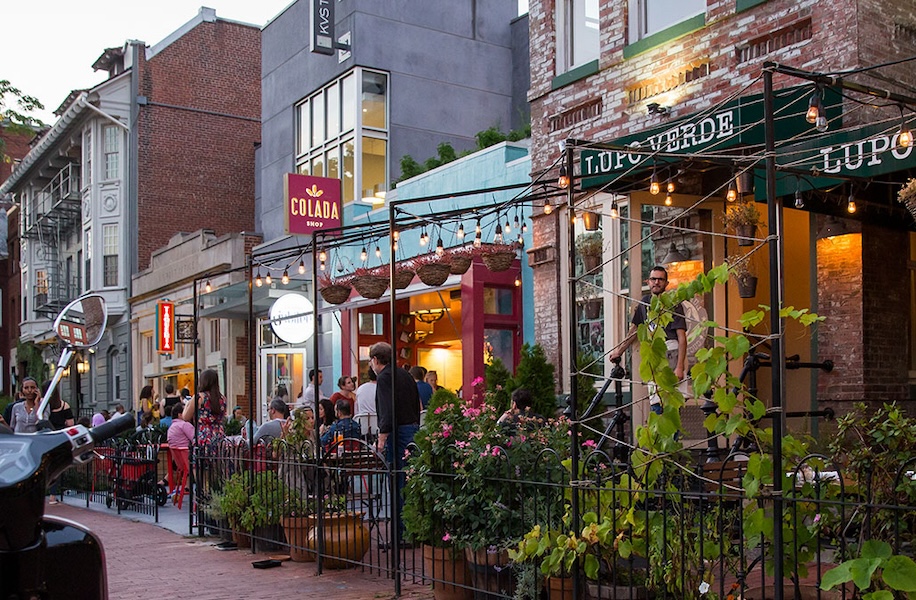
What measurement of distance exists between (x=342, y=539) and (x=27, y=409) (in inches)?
279

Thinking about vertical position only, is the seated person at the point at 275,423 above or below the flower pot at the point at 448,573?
above

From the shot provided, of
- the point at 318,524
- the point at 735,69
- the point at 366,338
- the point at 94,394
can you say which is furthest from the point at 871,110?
the point at 94,394

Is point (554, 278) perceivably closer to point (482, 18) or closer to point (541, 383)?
point (541, 383)

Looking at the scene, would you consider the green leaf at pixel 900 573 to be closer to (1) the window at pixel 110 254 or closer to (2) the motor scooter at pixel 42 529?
(2) the motor scooter at pixel 42 529

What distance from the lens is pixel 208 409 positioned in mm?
12516

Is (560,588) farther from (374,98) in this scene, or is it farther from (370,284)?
(374,98)

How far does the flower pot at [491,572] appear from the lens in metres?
6.72

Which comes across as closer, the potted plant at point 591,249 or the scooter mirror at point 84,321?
the scooter mirror at point 84,321

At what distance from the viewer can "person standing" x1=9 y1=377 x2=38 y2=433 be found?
13281 millimetres

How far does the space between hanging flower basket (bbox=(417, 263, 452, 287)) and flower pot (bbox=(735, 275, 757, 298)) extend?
348cm

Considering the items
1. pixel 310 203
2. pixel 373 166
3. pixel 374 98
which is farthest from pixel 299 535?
pixel 374 98

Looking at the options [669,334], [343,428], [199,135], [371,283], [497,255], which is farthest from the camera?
[199,135]

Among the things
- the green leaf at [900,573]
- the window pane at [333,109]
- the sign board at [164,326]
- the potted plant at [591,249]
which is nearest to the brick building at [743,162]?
the potted plant at [591,249]

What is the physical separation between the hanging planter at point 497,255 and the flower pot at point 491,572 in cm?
501
